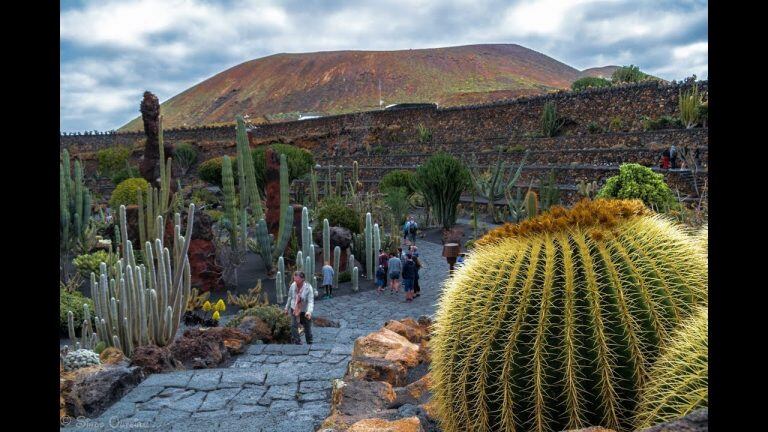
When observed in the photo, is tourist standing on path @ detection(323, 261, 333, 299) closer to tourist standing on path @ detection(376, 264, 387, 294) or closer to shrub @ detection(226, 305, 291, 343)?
tourist standing on path @ detection(376, 264, 387, 294)

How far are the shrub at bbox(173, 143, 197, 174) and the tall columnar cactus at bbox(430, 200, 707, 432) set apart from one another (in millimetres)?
46868

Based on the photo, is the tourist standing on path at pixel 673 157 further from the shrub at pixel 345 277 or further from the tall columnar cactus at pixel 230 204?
the tall columnar cactus at pixel 230 204

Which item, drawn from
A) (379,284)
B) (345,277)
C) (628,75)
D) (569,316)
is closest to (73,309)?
(345,277)

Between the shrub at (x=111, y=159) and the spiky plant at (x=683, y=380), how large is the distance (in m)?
49.7

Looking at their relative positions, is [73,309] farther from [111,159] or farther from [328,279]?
[111,159]

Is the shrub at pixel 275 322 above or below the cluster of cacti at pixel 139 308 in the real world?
below

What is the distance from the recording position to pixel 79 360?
19.2ft

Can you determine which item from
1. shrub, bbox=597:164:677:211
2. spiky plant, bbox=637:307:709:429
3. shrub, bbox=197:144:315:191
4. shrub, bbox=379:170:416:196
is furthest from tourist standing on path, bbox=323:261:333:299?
shrub, bbox=379:170:416:196

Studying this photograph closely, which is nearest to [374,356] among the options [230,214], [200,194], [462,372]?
[462,372]

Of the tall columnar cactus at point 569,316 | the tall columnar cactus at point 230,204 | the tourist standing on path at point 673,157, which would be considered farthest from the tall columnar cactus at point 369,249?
the tourist standing on path at point 673,157

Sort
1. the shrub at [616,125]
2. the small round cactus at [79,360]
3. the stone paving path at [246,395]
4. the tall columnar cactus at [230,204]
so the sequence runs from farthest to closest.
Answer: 1. the shrub at [616,125]
2. the tall columnar cactus at [230,204]
3. the small round cactus at [79,360]
4. the stone paving path at [246,395]

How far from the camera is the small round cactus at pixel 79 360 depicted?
19.1 feet

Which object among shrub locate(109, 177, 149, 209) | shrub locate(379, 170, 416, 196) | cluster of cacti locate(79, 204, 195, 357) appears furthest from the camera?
shrub locate(379, 170, 416, 196)

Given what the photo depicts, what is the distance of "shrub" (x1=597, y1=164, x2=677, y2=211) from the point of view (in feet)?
47.0
